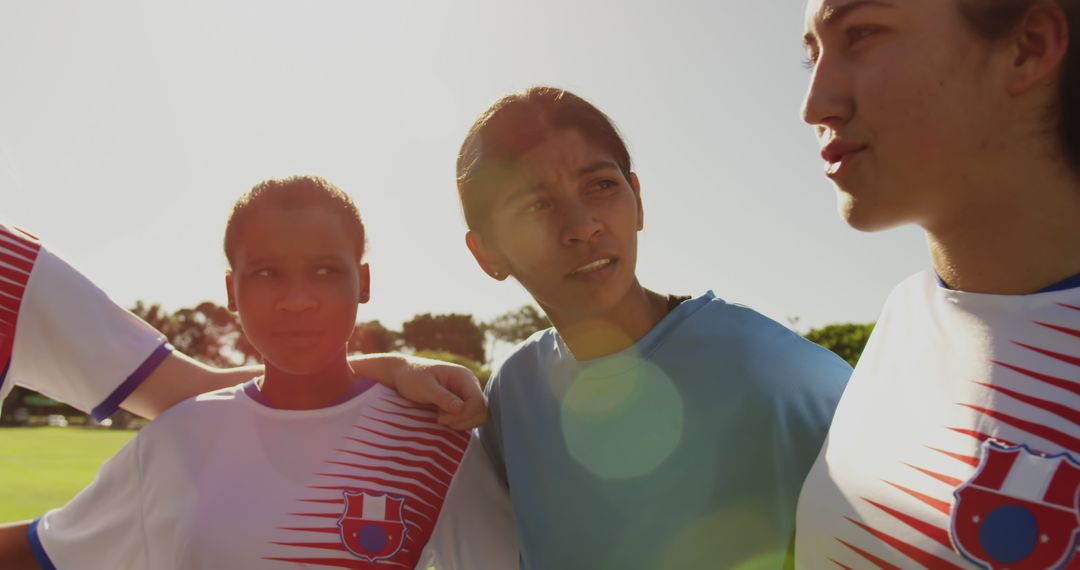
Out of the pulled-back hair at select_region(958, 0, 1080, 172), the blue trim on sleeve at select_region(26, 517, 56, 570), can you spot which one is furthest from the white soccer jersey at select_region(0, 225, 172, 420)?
the pulled-back hair at select_region(958, 0, 1080, 172)

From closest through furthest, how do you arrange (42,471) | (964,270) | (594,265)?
(964,270) → (594,265) → (42,471)

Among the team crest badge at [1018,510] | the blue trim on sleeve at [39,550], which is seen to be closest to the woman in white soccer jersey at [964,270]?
the team crest badge at [1018,510]

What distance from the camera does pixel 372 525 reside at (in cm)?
279

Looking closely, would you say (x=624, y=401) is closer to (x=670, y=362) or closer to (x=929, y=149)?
(x=670, y=362)

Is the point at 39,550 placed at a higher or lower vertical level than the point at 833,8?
lower

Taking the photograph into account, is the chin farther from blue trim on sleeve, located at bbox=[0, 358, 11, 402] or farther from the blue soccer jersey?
blue trim on sleeve, located at bbox=[0, 358, 11, 402]

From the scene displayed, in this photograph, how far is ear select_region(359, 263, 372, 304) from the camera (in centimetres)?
320

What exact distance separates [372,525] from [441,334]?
2751 inches

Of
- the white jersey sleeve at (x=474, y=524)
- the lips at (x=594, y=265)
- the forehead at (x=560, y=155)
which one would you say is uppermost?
the forehead at (x=560, y=155)

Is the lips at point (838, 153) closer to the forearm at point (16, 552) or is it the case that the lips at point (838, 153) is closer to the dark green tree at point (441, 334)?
the forearm at point (16, 552)

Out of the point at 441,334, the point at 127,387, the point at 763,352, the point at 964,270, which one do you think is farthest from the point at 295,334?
the point at 441,334

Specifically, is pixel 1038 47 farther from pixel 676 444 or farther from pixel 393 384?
pixel 393 384

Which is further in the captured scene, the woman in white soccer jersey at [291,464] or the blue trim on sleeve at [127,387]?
the blue trim on sleeve at [127,387]

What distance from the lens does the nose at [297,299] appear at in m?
2.81
